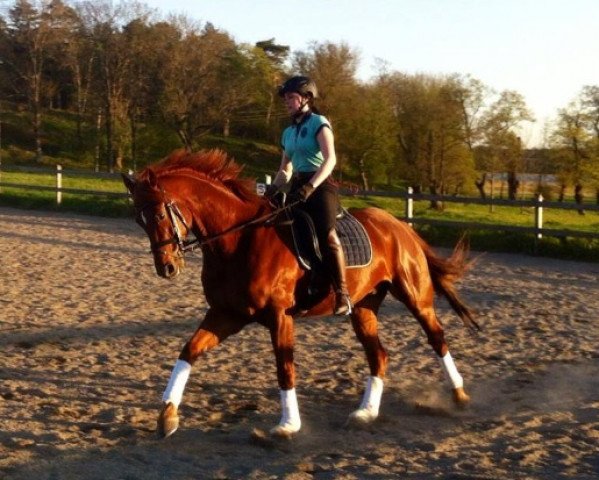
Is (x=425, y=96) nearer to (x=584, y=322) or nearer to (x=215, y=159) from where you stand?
(x=584, y=322)

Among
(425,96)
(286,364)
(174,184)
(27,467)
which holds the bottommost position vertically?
(27,467)

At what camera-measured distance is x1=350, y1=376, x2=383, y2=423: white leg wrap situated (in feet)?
18.8

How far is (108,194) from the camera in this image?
81.2ft

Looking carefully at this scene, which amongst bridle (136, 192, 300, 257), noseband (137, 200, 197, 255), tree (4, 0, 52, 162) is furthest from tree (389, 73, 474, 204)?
noseband (137, 200, 197, 255)

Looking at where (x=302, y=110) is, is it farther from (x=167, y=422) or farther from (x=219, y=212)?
(x=167, y=422)

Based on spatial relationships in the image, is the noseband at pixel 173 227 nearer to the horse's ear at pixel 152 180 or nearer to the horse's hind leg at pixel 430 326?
the horse's ear at pixel 152 180

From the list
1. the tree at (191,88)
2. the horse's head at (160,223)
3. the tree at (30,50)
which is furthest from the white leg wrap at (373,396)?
the tree at (30,50)

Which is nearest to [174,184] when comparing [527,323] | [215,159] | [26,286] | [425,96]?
[215,159]

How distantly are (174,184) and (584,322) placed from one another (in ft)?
20.1

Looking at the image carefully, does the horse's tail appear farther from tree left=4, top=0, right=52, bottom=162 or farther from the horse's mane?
tree left=4, top=0, right=52, bottom=162

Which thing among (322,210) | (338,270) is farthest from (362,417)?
(322,210)

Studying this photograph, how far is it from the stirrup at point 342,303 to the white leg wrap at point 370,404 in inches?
25.1

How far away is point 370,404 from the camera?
232 inches

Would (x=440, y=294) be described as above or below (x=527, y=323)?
above
